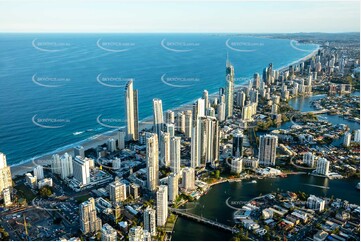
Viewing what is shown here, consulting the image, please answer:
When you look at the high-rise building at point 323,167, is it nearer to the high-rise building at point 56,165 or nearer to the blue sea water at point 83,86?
the blue sea water at point 83,86

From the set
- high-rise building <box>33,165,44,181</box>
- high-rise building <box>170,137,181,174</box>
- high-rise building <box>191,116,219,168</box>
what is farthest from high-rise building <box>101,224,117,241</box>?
high-rise building <box>191,116,219,168</box>

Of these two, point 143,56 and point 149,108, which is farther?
point 143,56

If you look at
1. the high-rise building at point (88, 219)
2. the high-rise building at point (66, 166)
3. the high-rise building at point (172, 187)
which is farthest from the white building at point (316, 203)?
the high-rise building at point (66, 166)

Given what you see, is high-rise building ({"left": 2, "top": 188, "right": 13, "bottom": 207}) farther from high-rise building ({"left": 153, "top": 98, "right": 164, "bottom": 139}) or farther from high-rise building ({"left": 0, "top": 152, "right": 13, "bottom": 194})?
high-rise building ({"left": 153, "top": 98, "right": 164, "bottom": 139})

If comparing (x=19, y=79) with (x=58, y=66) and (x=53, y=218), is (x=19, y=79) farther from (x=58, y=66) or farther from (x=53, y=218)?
(x=53, y=218)

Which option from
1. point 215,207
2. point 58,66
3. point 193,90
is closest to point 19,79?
point 58,66

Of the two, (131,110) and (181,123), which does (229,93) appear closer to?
(181,123)

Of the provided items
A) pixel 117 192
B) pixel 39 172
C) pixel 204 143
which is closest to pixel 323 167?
pixel 204 143
